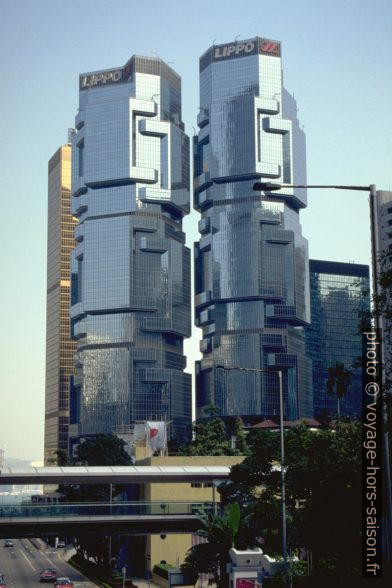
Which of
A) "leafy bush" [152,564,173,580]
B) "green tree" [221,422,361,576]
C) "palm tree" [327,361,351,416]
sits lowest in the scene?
"leafy bush" [152,564,173,580]

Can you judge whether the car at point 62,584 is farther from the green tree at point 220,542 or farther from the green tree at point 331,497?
the green tree at point 331,497

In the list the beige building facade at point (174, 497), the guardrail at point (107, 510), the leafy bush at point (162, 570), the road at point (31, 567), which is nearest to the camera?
the guardrail at point (107, 510)

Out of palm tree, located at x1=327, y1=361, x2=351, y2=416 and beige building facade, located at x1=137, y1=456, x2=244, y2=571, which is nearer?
palm tree, located at x1=327, y1=361, x2=351, y2=416

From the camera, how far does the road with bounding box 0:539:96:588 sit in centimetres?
11712

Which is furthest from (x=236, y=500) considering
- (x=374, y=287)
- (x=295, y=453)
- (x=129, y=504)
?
(x=374, y=287)

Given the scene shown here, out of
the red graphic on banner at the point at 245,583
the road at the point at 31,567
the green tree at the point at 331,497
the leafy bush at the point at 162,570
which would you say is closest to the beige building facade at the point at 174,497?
the leafy bush at the point at 162,570

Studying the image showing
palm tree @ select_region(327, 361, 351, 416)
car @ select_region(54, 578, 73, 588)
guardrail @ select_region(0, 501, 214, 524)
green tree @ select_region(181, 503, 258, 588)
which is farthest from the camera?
car @ select_region(54, 578, 73, 588)

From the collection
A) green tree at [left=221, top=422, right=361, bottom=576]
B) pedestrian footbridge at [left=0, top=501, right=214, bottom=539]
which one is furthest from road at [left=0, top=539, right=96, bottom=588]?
green tree at [left=221, top=422, right=361, bottom=576]

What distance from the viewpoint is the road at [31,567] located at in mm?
117125

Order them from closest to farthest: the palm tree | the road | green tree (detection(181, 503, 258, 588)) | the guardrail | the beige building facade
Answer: the palm tree → green tree (detection(181, 503, 258, 588)) → the guardrail → the road → the beige building facade

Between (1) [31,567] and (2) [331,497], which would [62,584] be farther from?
(2) [331,497]

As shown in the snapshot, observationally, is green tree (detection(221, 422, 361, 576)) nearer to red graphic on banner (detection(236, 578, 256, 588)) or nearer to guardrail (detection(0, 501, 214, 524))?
red graphic on banner (detection(236, 578, 256, 588))

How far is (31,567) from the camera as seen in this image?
14600cm

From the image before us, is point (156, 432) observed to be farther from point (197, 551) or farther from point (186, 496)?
point (197, 551)
